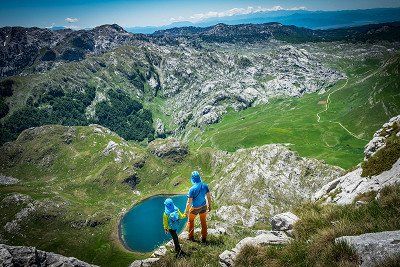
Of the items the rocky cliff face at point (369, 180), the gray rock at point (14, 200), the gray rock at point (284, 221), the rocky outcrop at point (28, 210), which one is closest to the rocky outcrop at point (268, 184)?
the rocky outcrop at point (28, 210)

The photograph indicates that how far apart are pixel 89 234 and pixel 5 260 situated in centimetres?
17986

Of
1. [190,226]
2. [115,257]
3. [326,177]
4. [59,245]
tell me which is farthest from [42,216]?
[190,226]

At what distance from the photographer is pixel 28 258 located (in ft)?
62.4

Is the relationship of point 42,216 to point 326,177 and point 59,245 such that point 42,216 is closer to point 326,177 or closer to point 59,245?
point 59,245

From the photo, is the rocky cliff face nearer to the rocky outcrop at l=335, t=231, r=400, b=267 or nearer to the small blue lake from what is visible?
the rocky outcrop at l=335, t=231, r=400, b=267

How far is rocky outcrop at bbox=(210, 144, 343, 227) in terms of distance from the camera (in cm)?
15725

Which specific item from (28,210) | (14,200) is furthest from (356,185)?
(14,200)

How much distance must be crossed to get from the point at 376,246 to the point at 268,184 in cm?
16599

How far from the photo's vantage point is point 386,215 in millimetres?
14523

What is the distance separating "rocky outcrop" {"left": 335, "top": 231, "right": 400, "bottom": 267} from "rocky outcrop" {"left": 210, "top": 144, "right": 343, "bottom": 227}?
137864mm

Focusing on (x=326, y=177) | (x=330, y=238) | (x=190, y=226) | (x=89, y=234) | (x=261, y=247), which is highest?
(x=330, y=238)

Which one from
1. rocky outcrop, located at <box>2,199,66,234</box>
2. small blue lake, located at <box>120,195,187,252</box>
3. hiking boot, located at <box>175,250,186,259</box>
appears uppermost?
hiking boot, located at <box>175,250,186,259</box>

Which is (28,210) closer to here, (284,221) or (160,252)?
(160,252)

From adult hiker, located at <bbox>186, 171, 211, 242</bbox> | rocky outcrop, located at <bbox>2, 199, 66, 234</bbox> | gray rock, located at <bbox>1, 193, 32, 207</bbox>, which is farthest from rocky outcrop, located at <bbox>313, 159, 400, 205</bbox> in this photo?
gray rock, located at <bbox>1, 193, 32, 207</bbox>
